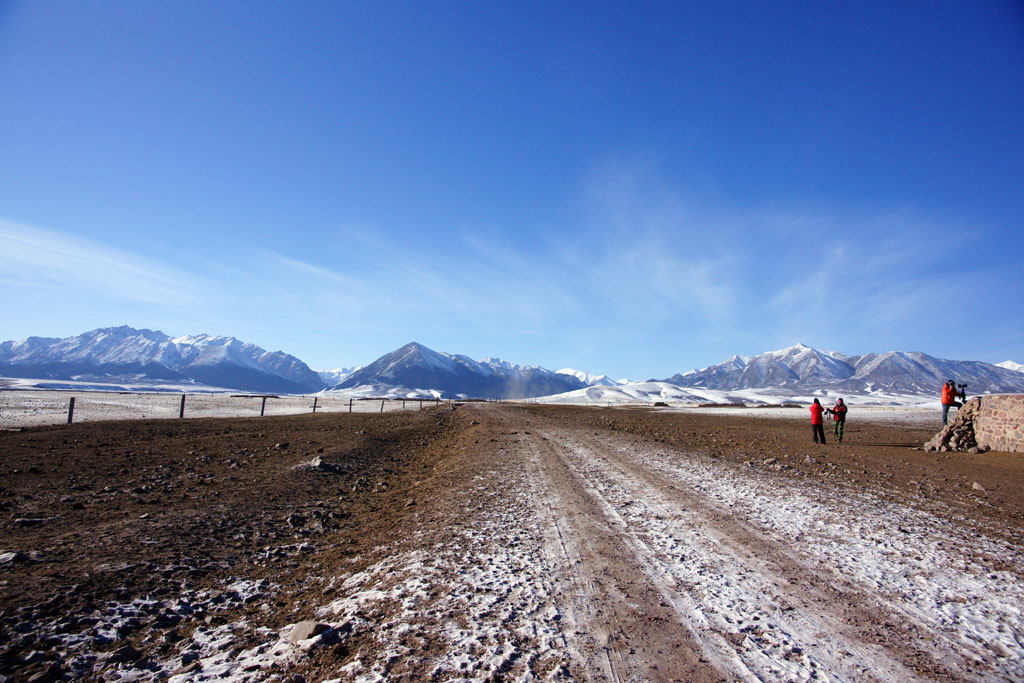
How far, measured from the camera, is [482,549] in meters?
6.84

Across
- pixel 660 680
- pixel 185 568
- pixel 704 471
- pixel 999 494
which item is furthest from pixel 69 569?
pixel 999 494

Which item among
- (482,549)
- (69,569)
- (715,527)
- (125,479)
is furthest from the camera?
(125,479)

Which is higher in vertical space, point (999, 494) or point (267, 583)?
point (999, 494)

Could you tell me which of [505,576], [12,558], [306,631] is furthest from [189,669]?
[12,558]

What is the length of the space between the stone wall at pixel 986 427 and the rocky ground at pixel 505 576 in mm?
7351

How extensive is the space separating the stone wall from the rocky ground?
7.35 metres

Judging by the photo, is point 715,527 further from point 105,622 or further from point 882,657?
point 105,622

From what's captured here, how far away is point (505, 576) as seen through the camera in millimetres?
5836

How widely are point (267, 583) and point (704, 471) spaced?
11.7 meters

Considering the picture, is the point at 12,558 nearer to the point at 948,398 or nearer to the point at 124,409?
the point at 948,398

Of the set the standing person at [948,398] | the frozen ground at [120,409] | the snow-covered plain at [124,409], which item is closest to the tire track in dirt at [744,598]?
the standing person at [948,398]

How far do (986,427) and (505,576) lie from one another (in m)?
23.7

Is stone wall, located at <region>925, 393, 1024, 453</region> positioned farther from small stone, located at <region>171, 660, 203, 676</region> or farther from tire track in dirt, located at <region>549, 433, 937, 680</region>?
small stone, located at <region>171, 660, 203, 676</region>

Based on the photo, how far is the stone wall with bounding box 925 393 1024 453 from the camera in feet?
56.9
